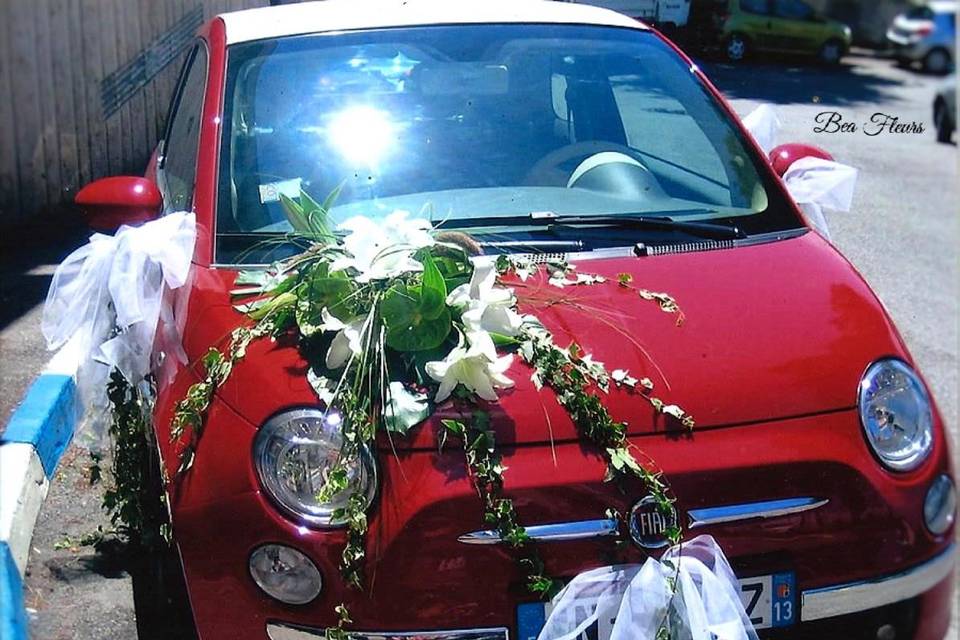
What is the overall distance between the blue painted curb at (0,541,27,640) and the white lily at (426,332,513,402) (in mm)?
1578

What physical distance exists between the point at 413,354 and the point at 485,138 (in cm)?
110

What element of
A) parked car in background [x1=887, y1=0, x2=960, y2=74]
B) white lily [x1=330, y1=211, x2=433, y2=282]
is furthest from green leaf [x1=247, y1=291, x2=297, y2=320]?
parked car in background [x1=887, y1=0, x2=960, y2=74]

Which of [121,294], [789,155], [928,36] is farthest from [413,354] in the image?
[928,36]

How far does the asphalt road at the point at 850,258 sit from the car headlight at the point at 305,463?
1308mm

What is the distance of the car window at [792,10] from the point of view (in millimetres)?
4395

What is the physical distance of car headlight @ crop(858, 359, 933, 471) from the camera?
2.60m

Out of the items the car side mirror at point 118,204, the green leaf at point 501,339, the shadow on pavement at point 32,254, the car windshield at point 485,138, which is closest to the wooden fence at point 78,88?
the shadow on pavement at point 32,254

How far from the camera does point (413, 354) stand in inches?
103

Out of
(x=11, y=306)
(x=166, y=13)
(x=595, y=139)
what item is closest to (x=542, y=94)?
(x=595, y=139)

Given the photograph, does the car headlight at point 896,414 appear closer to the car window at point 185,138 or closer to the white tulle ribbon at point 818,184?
the white tulle ribbon at point 818,184

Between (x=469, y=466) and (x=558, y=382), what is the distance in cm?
29

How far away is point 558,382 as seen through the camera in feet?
8.31

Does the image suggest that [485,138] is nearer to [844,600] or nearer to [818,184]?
[818,184]

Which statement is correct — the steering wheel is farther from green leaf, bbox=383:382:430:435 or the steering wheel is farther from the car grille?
the car grille
